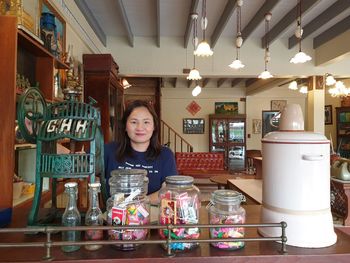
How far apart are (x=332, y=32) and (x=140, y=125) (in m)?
5.50

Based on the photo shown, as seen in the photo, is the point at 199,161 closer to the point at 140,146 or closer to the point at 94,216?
the point at 140,146

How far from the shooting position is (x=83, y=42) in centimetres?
414

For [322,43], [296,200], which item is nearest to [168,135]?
[322,43]

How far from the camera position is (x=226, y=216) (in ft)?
2.60

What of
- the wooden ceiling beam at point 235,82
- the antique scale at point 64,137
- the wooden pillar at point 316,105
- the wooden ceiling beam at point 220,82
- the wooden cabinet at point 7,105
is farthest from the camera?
the wooden ceiling beam at point 235,82

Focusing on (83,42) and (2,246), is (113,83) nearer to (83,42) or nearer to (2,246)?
(83,42)

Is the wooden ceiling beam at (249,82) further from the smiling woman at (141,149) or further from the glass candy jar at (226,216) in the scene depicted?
the glass candy jar at (226,216)

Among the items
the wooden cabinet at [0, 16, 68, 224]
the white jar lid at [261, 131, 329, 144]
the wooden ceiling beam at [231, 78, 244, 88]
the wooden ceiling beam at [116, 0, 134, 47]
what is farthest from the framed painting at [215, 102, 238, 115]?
the white jar lid at [261, 131, 329, 144]

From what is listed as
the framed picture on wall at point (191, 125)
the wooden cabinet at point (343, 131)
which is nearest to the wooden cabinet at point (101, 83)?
the framed picture on wall at point (191, 125)

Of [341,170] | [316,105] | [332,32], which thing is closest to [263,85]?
[316,105]

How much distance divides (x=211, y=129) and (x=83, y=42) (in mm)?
6678

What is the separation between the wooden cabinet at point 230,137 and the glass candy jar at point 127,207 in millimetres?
9436

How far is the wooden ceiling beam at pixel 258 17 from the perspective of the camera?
419 centimetres

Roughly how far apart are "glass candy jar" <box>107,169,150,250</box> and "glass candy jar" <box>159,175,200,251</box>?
0.18 ft
